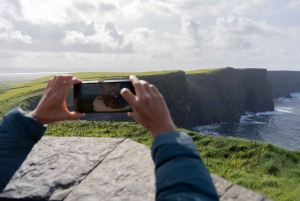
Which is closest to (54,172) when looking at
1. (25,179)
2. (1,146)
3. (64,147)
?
(25,179)

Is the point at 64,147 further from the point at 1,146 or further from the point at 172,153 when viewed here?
the point at 172,153

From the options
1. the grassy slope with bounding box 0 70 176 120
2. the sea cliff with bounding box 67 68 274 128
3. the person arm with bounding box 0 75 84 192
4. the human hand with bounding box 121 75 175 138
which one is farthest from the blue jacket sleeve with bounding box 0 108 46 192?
the sea cliff with bounding box 67 68 274 128

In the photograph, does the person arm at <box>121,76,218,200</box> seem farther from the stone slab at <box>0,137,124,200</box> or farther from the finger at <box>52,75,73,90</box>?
the stone slab at <box>0,137,124,200</box>

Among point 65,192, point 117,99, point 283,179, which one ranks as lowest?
point 283,179

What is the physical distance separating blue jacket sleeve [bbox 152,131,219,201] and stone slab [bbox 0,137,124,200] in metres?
1.41

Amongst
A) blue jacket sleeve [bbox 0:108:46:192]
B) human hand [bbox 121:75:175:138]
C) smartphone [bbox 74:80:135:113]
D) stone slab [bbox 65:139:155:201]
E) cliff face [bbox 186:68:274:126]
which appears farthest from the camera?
cliff face [bbox 186:68:274:126]

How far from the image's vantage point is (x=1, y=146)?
1614 mm

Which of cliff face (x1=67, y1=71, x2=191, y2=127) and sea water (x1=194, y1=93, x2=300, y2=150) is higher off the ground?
cliff face (x1=67, y1=71, x2=191, y2=127)

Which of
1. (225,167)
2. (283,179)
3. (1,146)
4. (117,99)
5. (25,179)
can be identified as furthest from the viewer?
(225,167)

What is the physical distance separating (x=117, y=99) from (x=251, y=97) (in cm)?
10432

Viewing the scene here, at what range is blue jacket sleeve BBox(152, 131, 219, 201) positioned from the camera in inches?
44.9

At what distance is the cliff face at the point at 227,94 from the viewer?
76438mm

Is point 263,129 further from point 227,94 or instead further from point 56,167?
point 56,167

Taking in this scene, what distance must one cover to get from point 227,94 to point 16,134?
3415 inches
